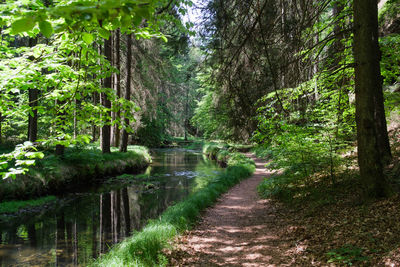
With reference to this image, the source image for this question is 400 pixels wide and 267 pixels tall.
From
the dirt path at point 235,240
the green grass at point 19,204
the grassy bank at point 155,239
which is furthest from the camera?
the green grass at point 19,204

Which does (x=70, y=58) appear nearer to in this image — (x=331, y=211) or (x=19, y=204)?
(x=331, y=211)

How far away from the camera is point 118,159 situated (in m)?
15.9

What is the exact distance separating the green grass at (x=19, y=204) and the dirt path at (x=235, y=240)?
5962mm

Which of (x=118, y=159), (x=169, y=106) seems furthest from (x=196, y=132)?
(x=118, y=159)

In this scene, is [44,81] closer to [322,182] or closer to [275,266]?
[275,266]

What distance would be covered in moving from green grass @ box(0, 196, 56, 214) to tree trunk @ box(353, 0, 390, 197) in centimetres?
967

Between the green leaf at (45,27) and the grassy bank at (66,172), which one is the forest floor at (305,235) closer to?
the green leaf at (45,27)

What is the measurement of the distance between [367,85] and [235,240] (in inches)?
156

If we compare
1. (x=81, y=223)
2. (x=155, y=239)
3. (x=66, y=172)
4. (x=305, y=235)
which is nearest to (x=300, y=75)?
(x=305, y=235)

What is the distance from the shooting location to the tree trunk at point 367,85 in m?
4.27

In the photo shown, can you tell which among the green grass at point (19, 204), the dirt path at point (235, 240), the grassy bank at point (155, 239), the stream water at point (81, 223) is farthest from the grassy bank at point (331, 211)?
the green grass at point (19, 204)

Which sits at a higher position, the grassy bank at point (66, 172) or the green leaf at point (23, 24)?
the green leaf at point (23, 24)

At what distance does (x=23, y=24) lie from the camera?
4.42 ft

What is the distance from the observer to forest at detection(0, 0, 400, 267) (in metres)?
3.25
